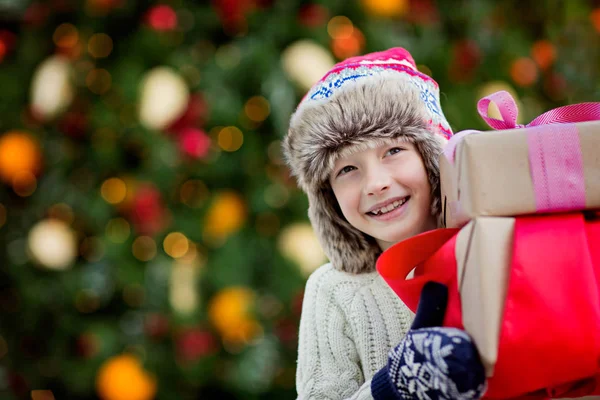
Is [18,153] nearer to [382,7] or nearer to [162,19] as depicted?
[162,19]

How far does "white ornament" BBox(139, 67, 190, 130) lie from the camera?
6.05ft

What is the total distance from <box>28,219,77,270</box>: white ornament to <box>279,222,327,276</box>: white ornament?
0.65 metres

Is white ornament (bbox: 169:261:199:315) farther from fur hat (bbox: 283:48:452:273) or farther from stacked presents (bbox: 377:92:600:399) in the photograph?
stacked presents (bbox: 377:92:600:399)

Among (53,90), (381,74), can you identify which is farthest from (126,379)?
(381,74)

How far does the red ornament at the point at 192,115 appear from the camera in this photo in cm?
188

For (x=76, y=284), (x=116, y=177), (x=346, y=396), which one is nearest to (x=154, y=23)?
(x=116, y=177)

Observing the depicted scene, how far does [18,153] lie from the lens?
2.02m

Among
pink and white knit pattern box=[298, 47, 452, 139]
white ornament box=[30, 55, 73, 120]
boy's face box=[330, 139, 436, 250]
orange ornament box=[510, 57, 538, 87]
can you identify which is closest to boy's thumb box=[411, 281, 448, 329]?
boy's face box=[330, 139, 436, 250]

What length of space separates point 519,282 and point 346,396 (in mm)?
458

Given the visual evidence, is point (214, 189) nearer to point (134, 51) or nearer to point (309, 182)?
point (134, 51)

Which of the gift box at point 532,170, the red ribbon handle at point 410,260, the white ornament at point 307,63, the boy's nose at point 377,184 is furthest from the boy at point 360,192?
the white ornament at point 307,63

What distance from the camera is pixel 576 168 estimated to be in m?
0.77

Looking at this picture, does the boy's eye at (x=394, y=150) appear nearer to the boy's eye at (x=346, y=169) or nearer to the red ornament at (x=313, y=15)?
the boy's eye at (x=346, y=169)

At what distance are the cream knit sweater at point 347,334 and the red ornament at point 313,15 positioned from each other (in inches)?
36.9
